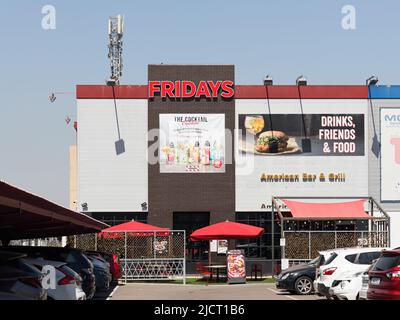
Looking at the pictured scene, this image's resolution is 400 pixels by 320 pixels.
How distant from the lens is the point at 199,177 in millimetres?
43781

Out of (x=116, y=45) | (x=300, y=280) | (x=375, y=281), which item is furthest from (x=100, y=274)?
(x=116, y=45)

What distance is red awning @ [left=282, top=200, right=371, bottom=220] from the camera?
3988 cm

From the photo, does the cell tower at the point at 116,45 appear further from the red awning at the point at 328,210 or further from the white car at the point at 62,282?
the white car at the point at 62,282

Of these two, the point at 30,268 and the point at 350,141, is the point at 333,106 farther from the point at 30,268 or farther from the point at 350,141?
the point at 30,268

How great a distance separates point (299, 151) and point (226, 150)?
147 inches

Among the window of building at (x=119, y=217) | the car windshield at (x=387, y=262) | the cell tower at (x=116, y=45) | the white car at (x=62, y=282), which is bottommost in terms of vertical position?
the white car at (x=62, y=282)

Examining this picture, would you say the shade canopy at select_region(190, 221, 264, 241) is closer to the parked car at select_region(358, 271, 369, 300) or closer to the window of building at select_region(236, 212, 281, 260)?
the window of building at select_region(236, 212, 281, 260)

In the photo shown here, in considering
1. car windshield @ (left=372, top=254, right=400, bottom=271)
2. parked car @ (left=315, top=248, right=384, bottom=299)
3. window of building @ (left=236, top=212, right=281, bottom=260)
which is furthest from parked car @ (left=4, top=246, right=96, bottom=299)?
window of building @ (left=236, top=212, right=281, bottom=260)

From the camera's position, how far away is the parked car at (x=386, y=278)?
1594 centimetres

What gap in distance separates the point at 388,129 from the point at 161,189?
39.1 ft

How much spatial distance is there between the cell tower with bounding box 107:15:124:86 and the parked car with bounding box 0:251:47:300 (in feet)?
193

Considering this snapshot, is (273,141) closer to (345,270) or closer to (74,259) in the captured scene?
(345,270)

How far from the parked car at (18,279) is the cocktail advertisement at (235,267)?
71.7ft

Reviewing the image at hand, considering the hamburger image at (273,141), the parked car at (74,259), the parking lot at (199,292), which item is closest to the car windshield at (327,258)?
Answer: the parking lot at (199,292)
